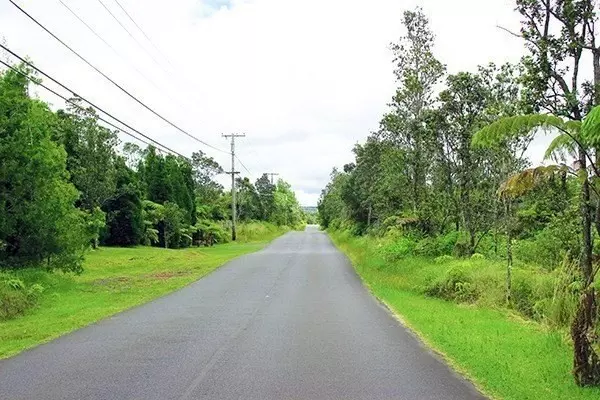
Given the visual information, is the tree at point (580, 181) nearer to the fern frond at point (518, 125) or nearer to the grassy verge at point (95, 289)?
the fern frond at point (518, 125)

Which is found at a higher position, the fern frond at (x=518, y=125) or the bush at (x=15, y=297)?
the fern frond at (x=518, y=125)

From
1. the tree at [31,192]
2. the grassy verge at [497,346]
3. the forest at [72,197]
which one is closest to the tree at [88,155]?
the forest at [72,197]

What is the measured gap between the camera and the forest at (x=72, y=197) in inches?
764

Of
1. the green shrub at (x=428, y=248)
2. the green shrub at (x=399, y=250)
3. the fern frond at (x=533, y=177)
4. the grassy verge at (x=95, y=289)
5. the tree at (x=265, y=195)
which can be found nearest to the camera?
the fern frond at (x=533, y=177)

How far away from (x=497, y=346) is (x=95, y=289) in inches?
553

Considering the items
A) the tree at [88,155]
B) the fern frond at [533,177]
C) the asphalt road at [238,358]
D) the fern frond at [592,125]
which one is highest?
the tree at [88,155]

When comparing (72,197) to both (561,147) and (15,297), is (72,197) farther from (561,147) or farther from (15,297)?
(561,147)

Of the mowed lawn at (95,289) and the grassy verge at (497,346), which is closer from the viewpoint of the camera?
the grassy verge at (497,346)

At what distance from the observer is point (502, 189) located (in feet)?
33.4

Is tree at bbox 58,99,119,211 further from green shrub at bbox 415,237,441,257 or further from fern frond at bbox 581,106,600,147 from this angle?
fern frond at bbox 581,106,600,147

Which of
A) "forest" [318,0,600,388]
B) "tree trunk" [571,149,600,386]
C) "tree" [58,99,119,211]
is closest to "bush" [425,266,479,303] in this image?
"forest" [318,0,600,388]

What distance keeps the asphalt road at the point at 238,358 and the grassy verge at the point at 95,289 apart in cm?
66

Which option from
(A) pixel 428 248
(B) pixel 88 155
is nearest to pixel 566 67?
(A) pixel 428 248

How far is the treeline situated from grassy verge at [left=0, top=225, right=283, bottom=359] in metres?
1.48
